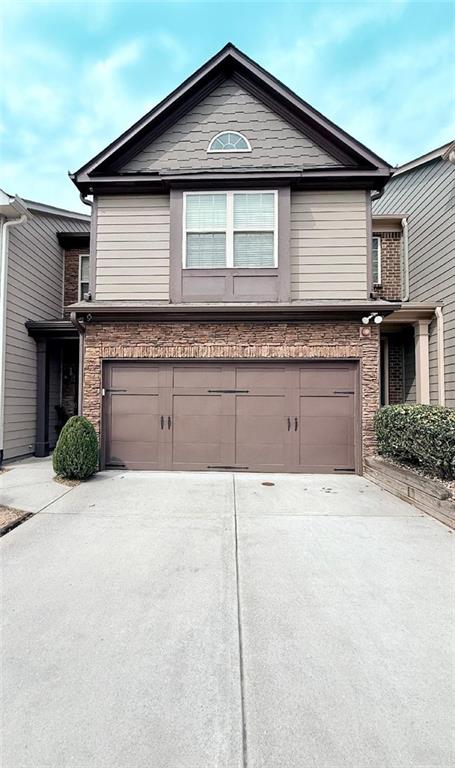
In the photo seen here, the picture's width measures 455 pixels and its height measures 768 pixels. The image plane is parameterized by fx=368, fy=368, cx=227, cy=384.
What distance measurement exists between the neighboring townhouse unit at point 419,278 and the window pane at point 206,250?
382 centimetres

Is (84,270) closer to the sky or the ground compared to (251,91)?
closer to the ground

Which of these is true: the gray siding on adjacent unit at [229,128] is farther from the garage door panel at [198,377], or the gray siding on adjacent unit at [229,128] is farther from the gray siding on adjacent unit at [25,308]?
the garage door panel at [198,377]

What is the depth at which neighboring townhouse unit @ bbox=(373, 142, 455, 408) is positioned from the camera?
7.67 m

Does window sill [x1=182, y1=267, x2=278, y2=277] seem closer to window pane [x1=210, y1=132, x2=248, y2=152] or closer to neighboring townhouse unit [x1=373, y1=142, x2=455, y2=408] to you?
Answer: window pane [x1=210, y1=132, x2=248, y2=152]

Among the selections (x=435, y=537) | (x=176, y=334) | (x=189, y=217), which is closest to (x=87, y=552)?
(x=435, y=537)

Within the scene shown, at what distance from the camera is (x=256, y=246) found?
22.4ft

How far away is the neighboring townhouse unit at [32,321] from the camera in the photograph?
24.4 ft

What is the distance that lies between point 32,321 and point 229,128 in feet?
19.2

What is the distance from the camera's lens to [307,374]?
6793 millimetres

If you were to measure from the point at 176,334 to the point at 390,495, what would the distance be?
4.44 m

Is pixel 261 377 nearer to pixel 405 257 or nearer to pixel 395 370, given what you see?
pixel 395 370

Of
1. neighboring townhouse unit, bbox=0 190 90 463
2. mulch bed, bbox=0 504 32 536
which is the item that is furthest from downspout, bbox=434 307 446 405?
neighboring townhouse unit, bbox=0 190 90 463

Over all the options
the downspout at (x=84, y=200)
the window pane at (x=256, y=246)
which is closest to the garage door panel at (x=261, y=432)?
the window pane at (x=256, y=246)

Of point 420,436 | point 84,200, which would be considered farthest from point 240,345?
point 84,200
